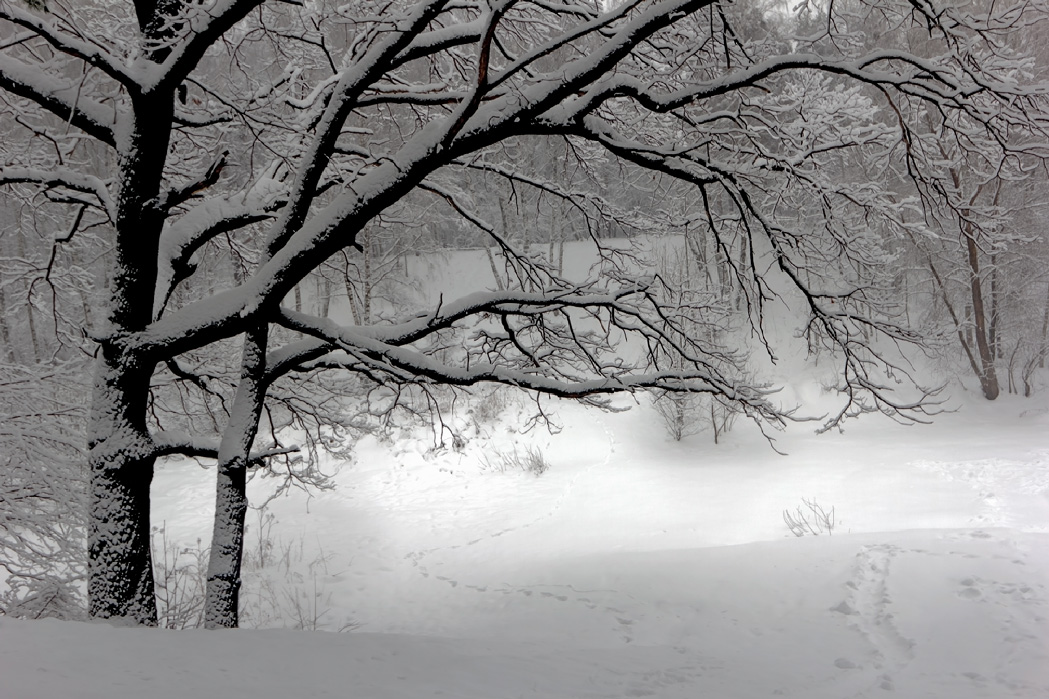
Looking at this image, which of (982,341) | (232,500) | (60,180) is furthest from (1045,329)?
(60,180)

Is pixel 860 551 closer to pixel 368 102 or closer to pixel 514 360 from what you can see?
pixel 514 360

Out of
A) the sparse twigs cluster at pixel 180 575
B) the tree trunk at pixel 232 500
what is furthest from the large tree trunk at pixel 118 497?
the sparse twigs cluster at pixel 180 575

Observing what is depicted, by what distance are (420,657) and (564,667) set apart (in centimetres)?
87

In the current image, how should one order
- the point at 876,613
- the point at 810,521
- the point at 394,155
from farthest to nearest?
1. the point at 810,521
2. the point at 876,613
3. the point at 394,155

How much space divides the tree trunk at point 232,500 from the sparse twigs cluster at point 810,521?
316 inches

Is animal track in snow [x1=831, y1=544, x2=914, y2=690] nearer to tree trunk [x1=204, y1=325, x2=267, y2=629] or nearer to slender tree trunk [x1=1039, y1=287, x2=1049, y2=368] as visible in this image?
tree trunk [x1=204, y1=325, x2=267, y2=629]

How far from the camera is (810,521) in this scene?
34.3ft

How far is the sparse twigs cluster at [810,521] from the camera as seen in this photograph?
9721 millimetres

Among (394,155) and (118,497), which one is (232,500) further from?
(394,155)

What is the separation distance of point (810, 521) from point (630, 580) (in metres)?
5.02

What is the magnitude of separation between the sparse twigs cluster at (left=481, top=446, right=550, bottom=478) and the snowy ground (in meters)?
0.27

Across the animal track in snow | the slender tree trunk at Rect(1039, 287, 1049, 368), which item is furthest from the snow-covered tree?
the slender tree trunk at Rect(1039, 287, 1049, 368)

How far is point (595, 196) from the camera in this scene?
5977mm

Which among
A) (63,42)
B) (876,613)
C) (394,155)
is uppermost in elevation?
(63,42)
